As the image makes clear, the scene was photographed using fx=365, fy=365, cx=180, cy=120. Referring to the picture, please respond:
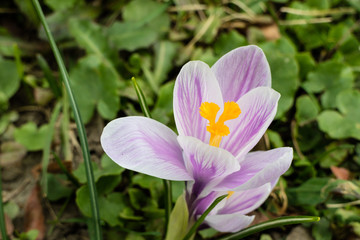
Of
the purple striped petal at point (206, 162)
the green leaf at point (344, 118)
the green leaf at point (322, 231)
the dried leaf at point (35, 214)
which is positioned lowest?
the green leaf at point (322, 231)

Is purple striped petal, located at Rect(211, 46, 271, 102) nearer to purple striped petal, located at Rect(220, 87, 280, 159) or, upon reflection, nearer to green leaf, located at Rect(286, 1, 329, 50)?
purple striped petal, located at Rect(220, 87, 280, 159)

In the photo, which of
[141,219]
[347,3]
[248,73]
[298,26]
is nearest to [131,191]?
[141,219]

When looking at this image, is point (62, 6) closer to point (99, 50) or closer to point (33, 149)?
point (99, 50)

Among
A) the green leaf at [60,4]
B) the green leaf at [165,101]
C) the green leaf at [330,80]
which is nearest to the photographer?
the green leaf at [165,101]

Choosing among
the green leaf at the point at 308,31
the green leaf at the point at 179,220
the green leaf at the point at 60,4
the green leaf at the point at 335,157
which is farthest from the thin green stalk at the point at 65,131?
the green leaf at the point at 308,31

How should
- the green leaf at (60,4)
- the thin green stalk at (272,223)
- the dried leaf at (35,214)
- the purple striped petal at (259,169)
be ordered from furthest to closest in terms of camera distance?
1. the green leaf at (60,4)
2. the dried leaf at (35,214)
3. the thin green stalk at (272,223)
4. the purple striped petal at (259,169)

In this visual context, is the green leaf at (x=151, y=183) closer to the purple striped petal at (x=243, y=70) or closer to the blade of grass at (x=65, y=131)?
the blade of grass at (x=65, y=131)

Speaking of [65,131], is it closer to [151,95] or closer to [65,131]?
[65,131]
